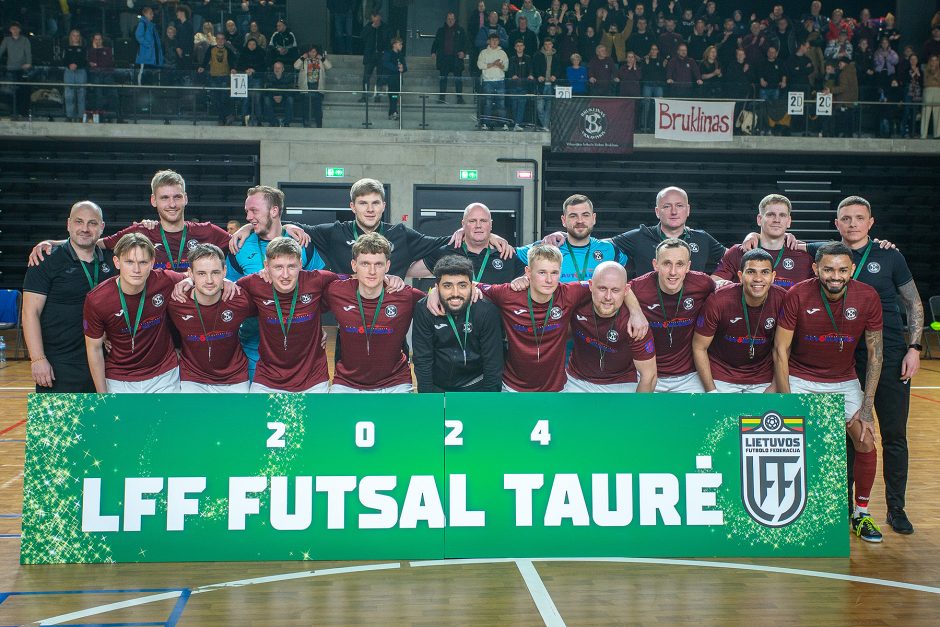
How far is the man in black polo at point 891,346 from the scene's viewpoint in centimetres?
621

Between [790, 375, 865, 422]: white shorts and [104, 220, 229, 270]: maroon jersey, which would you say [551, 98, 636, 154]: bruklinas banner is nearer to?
[104, 220, 229, 270]: maroon jersey

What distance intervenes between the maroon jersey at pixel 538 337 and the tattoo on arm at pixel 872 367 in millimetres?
2039

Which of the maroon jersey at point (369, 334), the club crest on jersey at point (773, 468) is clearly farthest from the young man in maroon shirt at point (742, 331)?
the maroon jersey at point (369, 334)

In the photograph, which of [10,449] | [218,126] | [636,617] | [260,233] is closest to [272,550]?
[636,617]

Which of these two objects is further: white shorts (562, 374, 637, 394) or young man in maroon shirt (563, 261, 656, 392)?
white shorts (562, 374, 637, 394)

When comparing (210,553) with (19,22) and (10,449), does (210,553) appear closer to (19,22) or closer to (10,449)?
(10,449)

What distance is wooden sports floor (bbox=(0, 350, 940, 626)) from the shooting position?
4473 millimetres

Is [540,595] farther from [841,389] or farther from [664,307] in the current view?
[841,389]

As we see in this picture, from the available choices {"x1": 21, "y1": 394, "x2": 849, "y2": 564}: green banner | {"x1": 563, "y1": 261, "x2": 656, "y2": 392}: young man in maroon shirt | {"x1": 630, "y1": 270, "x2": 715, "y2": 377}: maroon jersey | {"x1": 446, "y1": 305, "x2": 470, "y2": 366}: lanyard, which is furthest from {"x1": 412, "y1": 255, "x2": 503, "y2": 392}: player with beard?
{"x1": 630, "y1": 270, "x2": 715, "y2": 377}: maroon jersey

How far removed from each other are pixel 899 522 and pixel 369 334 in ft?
13.0

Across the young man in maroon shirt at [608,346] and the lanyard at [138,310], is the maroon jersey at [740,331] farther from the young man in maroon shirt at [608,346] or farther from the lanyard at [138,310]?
the lanyard at [138,310]

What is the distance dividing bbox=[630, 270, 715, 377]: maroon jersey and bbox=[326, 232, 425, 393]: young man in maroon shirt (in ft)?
5.56

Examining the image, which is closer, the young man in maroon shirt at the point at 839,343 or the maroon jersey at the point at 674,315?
the young man in maroon shirt at the point at 839,343

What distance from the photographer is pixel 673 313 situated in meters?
6.34
